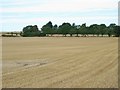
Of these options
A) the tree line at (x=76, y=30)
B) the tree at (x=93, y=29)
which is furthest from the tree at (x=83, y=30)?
the tree at (x=93, y=29)

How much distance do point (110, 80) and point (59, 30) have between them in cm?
13627

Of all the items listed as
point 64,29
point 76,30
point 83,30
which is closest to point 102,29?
point 83,30

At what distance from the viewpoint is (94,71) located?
49.5 feet

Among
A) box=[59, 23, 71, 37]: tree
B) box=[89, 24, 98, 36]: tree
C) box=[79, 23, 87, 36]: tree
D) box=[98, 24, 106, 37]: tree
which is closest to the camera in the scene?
box=[98, 24, 106, 37]: tree

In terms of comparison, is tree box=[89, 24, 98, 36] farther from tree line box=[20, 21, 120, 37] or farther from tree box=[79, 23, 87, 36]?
tree box=[79, 23, 87, 36]

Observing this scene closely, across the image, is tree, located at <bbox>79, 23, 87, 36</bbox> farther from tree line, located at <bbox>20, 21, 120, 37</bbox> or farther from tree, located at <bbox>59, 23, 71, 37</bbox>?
tree, located at <bbox>59, 23, 71, 37</bbox>

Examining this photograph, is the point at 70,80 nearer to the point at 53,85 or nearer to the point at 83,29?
the point at 53,85

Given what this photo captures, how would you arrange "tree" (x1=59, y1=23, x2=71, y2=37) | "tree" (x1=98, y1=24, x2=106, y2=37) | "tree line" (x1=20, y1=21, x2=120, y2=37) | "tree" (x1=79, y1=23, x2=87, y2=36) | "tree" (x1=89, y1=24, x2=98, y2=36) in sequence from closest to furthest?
"tree line" (x1=20, y1=21, x2=120, y2=37) → "tree" (x1=98, y1=24, x2=106, y2=37) → "tree" (x1=79, y1=23, x2=87, y2=36) → "tree" (x1=59, y1=23, x2=71, y2=37) → "tree" (x1=89, y1=24, x2=98, y2=36)

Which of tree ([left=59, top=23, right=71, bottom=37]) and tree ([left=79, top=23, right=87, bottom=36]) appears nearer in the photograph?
tree ([left=79, top=23, right=87, bottom=36])

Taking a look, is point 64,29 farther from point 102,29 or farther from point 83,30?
point 102,29

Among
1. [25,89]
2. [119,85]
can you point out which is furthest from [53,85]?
[119,85]

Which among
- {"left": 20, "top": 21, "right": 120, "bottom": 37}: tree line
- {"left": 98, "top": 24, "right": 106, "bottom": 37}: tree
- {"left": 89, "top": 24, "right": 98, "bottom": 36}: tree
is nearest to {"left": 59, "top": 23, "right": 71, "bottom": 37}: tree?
{"left": 20, "top": 21, "right": 120, "bottom": 37}: tree line

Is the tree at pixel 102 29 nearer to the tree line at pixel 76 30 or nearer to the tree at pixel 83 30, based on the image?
the tree line at pixel 76 30

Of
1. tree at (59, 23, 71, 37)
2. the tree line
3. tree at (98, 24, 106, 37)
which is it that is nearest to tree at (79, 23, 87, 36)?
the tree line
